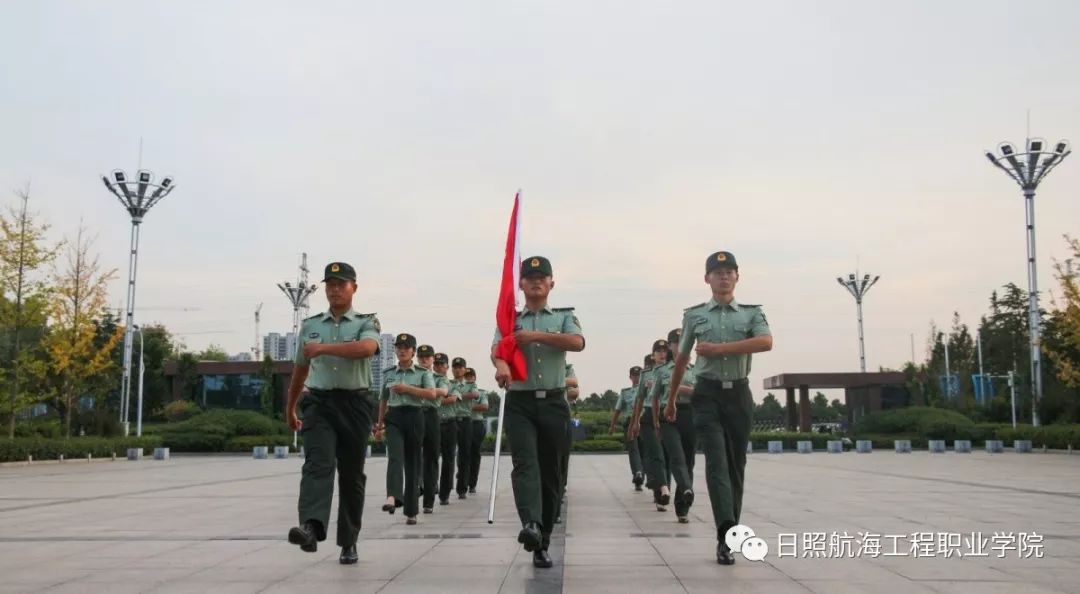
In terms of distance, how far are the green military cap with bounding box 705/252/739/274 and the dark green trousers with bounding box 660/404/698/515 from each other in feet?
9.07

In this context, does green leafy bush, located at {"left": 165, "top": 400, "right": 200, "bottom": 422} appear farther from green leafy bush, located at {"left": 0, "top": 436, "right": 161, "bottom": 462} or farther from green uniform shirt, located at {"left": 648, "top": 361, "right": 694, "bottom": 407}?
green uniform shirt, located at {"left": 648, "top": 361, "right": 694, "bottom": 407}

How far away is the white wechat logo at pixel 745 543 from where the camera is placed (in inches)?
248

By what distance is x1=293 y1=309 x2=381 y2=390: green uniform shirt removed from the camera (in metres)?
6.44

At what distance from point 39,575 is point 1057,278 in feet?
116

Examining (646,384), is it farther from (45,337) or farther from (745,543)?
(45,337)

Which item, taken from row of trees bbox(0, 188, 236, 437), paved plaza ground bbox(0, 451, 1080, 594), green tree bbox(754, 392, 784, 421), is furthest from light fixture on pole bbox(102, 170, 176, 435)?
green tree bbox(754, 392, 784, 421)

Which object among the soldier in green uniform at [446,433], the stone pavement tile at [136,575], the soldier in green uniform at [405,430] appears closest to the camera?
the stone pavement tile at [136,575]

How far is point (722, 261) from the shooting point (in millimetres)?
6816

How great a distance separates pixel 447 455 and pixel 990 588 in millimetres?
7952

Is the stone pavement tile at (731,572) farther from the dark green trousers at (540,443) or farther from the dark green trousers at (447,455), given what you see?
the dark green trousers at (447,455)

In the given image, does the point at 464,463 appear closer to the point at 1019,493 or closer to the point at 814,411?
the point at 1019,493

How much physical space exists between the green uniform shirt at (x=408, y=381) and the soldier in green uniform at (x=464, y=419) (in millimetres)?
3468

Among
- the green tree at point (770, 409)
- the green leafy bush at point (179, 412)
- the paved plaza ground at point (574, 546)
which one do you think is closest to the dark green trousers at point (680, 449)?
the paved plaza ground at point (574, 546)

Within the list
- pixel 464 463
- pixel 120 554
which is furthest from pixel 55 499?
pixel 120 554
